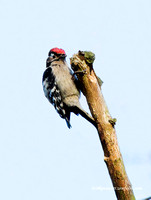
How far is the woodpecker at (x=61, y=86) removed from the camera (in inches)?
186

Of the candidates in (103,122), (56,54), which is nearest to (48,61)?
(56,54)

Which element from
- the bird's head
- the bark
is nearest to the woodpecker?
the bird's head

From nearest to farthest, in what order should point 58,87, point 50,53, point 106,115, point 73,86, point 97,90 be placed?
point 106,115, point 97,90, point 73,86, point 58,87, point 50,53

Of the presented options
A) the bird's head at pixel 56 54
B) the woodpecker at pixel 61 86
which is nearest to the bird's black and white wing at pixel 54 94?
the woodpecker at pixel 61 86

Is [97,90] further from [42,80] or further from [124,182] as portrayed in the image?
[42,80]

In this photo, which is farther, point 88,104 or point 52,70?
point 52,70

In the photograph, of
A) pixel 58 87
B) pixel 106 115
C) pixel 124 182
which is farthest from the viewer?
pixel 58 87

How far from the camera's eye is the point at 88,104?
3.73 meters

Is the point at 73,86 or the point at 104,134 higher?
the point at 73,86

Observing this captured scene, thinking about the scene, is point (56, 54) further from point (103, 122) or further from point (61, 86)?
point (103, 122)

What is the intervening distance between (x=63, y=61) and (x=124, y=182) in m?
2.66

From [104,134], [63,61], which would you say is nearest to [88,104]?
[104,134]

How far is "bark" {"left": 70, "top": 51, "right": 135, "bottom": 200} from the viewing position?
9.93 feet

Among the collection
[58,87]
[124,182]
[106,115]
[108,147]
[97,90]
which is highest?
[58,87]
